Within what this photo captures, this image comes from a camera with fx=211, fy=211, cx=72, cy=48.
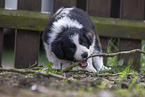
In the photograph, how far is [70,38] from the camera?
3504 millimetres

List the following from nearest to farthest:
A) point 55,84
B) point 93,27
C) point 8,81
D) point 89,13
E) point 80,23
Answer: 1. point 55,84
2. point 8,81
3. point 80,23
4. point 93,27
5. point 89,13

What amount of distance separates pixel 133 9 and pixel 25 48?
245cm

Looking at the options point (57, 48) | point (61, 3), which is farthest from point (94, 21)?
point (57, 48)

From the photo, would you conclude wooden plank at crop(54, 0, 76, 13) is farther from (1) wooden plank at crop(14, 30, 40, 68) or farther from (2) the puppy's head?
(2) the puppy's head

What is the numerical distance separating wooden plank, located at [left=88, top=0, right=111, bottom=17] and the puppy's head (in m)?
0.91

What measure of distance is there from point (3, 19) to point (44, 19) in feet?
2.54

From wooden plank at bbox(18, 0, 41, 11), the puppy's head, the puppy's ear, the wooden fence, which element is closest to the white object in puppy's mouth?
the puppy's head

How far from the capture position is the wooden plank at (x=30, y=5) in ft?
13.5

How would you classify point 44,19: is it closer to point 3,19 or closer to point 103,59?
point 3,19

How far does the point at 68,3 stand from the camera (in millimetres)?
4371

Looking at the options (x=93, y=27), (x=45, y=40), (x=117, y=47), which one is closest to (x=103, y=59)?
(x=117, y=47)

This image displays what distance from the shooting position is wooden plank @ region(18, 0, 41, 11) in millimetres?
4124

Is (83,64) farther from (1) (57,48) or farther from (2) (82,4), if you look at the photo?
(2) (82,4)

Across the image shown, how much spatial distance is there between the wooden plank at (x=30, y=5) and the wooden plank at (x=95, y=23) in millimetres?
102
